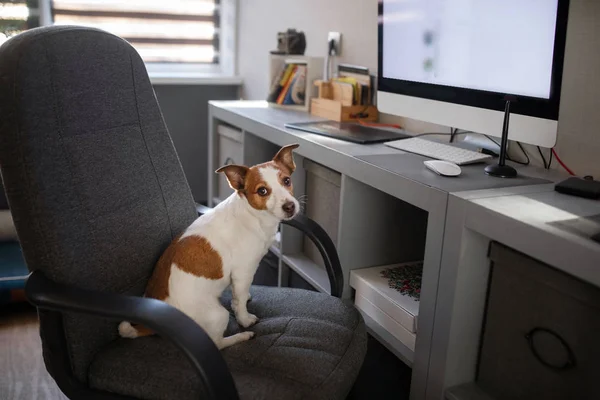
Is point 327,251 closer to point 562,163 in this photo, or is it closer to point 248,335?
point 248,335

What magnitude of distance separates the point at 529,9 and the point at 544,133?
0.31 meters

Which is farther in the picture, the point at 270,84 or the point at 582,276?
the point at 270,84

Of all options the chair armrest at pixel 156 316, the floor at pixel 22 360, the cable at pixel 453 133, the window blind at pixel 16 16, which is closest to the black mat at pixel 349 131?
the cable at pixel 453 133

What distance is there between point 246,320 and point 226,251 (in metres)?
0.17

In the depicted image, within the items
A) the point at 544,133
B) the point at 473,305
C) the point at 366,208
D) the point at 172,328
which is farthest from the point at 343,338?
the point at 544,133

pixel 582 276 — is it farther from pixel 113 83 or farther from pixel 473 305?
pixel 113 83

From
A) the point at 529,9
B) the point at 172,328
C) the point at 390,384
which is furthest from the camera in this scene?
the point at 390,384

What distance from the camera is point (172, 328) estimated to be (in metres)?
0.98

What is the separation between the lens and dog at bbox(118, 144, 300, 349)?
1289mm

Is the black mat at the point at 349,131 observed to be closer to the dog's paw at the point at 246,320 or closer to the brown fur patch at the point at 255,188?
the brown fur patch at the point at 255,188

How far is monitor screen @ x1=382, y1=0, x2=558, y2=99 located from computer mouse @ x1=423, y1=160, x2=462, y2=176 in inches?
10.2

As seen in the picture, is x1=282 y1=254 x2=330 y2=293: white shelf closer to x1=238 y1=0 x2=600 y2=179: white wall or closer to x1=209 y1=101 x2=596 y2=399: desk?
x1=209 y1=101 x2=596 y2=399: desk

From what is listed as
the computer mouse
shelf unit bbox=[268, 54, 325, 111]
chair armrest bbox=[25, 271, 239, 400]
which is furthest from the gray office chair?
shelf unit bbox=[268, 54, 325, 111]

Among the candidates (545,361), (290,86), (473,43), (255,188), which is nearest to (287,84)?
(290,86)
